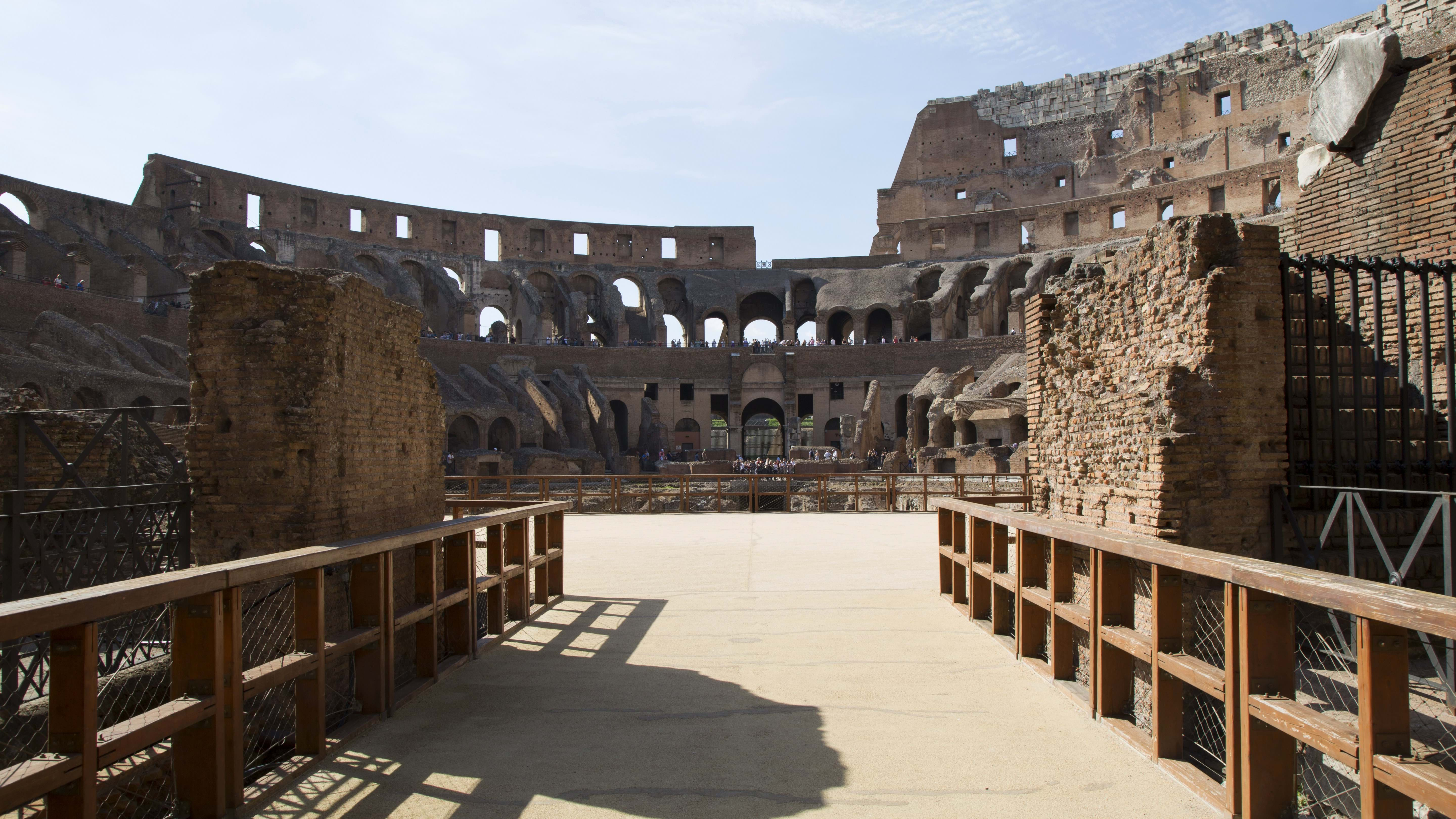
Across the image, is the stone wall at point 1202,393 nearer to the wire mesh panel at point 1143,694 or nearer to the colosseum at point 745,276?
the wire mesh panel at point 1143,694

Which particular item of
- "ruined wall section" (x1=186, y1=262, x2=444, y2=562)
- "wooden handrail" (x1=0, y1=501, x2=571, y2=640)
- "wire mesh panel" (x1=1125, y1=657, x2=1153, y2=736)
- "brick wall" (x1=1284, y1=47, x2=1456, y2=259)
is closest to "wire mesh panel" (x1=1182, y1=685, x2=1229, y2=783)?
"wire mesh panel" (x1=1125, y1=657, x2=1153, y2=736)

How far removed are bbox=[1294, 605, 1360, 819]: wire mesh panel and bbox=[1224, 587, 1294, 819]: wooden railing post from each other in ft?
2.14

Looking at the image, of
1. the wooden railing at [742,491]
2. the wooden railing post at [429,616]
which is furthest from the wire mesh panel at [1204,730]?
the wooden railing at [742,491]

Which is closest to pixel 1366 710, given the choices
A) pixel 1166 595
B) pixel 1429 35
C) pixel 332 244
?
pixel 1166 595

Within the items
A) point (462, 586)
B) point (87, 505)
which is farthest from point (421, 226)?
point (462, 586)

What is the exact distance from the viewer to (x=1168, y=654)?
12.8 ft

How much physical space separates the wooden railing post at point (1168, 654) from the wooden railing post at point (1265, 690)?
0.61 meters

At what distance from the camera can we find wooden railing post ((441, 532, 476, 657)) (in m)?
5.78

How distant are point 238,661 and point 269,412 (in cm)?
278

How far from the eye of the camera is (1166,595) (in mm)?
3996

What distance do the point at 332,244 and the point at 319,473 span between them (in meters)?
37.2

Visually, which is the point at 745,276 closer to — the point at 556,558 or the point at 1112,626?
the point at 556,558

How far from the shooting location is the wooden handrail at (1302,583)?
2.42m

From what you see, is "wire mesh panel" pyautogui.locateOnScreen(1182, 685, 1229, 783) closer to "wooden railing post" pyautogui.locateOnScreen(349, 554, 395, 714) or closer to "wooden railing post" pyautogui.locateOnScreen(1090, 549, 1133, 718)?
"wooden railing post" pyautogui.locateOnScreen(1090, 549, 1133, 718)
